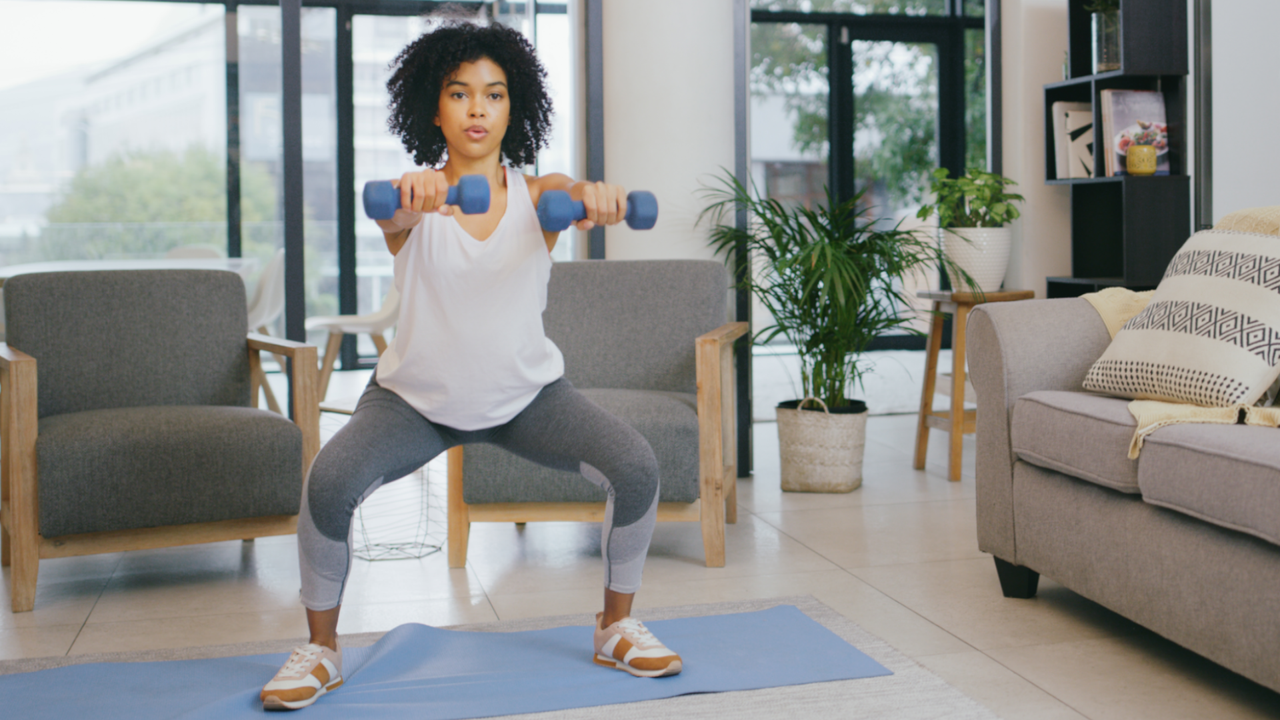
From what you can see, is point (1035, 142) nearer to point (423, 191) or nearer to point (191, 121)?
point (191, 121)

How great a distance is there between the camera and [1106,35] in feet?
12.5

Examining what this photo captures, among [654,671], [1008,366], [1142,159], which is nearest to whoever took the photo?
[654,671]

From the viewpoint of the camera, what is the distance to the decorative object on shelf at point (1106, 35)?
3.79 metres

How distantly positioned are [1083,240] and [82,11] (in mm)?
3800

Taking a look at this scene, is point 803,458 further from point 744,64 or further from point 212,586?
point 212,586

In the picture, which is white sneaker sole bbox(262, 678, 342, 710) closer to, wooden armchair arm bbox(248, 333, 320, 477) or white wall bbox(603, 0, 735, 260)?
wooden armchair arm bbox(248, 333, 320, 477)

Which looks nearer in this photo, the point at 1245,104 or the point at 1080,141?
the point at 1245,104

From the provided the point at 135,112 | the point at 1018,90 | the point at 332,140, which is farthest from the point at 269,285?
the point at 1018,90

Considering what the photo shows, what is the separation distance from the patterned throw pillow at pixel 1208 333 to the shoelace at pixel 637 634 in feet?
3.72

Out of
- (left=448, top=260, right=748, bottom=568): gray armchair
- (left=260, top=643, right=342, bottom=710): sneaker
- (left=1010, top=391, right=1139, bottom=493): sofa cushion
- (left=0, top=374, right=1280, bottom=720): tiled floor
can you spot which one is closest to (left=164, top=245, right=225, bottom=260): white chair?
(left=0, top=374, right=1280, bottom=720): tiled floor

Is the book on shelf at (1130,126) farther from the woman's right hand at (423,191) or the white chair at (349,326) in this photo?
the woman's right hand at (423,191)

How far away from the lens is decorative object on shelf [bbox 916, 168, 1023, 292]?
13.0 ft

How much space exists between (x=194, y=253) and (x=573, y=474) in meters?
1.98

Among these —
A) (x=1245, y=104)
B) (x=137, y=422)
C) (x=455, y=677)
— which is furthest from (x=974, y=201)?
(x=137, y=422)
